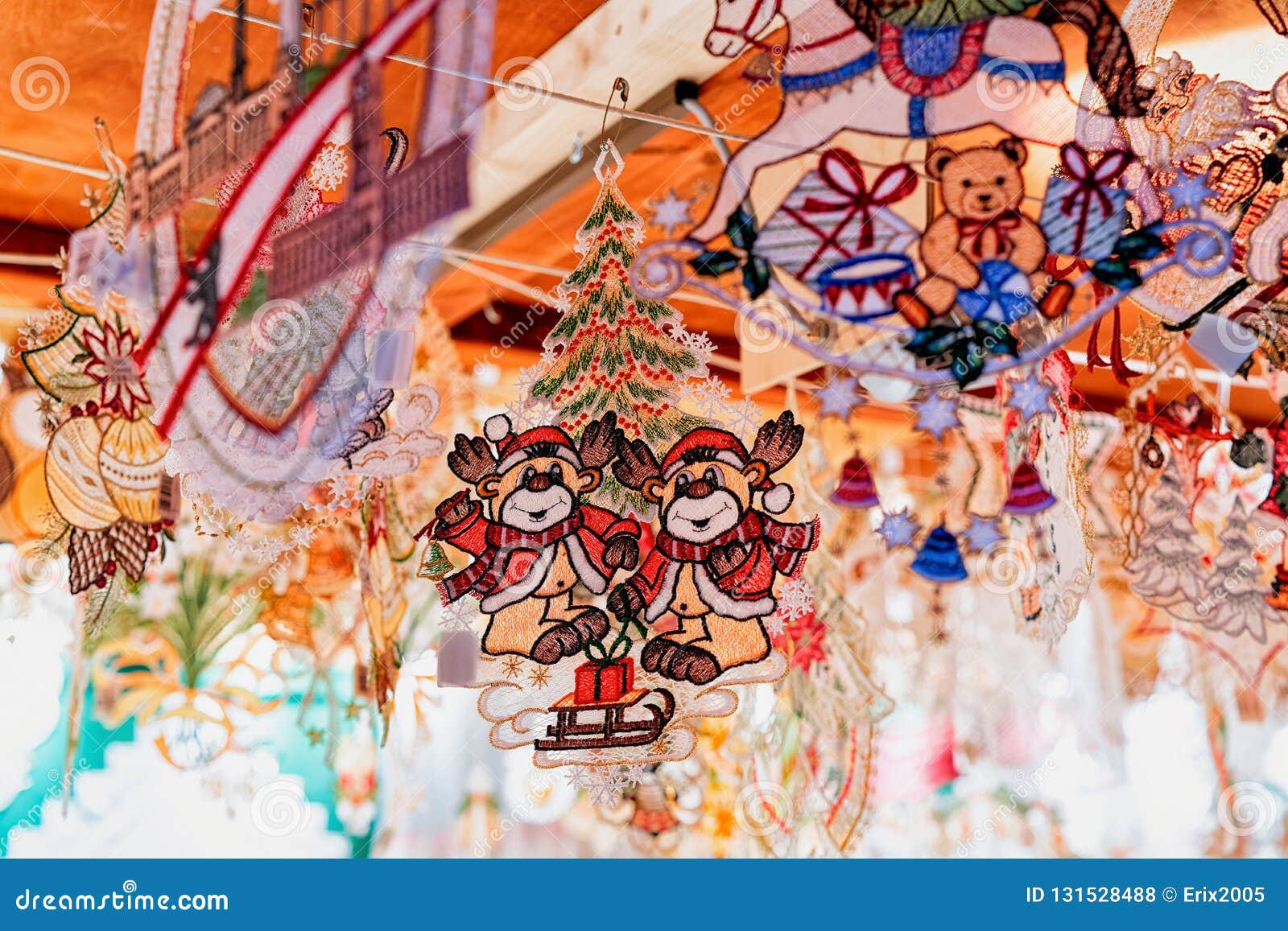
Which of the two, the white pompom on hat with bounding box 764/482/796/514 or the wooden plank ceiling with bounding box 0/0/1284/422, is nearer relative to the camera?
the white pompom on hat with bounding box 764/482/796/514

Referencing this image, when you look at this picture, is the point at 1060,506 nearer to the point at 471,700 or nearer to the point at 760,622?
the point at 760,622

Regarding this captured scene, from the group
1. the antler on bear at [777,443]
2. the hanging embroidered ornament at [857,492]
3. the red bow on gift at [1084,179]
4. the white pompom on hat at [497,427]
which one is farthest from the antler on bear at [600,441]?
the red bow on gift at [1084,179]

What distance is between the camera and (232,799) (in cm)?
305

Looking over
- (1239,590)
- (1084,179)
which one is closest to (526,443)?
(1084,179)

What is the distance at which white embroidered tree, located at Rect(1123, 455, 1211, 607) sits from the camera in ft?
9.68

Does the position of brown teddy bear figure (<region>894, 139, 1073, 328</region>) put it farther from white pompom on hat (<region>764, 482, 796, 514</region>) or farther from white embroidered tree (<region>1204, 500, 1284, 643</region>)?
white embroidered tree (<region>1204, 500, 1284, 643</region>)

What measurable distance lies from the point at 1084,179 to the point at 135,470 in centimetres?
192

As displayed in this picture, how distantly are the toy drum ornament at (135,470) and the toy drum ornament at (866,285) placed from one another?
4.34ft

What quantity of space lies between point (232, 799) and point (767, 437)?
5.29ft

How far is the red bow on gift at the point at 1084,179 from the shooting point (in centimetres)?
253

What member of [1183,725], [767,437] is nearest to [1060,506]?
[767,437]

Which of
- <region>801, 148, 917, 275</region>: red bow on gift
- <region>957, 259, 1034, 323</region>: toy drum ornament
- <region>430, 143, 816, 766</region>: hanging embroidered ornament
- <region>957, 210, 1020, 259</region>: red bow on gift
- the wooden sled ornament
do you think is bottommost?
the wooden sled ornament

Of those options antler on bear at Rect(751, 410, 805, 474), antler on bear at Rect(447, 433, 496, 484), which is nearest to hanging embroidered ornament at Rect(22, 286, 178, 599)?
antler on bear at Rect(447, 433, 496, 484)

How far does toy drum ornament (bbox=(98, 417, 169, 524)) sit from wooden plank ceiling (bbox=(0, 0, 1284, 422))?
1.43 feet
